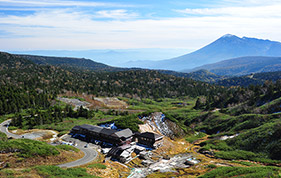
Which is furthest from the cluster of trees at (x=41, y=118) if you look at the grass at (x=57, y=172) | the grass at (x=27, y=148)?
the grass at (x=57, y=172)

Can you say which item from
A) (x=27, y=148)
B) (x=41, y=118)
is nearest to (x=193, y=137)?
(x=27, y=148)

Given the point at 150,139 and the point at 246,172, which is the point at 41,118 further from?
the point at 246,172

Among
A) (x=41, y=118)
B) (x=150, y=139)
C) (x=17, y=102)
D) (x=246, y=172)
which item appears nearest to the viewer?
(x=246, y=172)

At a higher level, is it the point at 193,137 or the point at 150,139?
the point at 150,139

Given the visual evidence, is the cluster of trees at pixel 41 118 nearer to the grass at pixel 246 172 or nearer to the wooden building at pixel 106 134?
the wooden building at pixel 106 134

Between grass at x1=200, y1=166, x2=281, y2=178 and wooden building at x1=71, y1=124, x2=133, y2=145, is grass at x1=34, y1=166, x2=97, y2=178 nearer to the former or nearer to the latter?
wooden building at x1=71, y1=124, x2=133, y2=145

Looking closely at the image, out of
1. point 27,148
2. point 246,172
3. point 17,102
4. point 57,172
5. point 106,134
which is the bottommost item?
point 106,134

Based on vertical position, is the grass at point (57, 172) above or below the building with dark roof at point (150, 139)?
above

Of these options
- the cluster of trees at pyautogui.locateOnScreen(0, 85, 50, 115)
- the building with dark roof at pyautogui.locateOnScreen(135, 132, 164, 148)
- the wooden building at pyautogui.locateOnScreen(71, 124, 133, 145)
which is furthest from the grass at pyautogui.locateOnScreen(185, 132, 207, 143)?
the cluster of trees at pyautogui.locateOnScreen(0, 85, 50, 115)

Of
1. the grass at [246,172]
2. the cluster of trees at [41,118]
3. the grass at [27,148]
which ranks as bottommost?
the cluster of trees at [41,118]

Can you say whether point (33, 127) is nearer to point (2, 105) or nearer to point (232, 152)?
point (2, 105)

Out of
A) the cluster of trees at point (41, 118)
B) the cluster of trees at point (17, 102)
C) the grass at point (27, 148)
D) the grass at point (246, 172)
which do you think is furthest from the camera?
the cluster of trees at point (17, 102)

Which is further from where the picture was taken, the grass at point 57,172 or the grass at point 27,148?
the grass at point 27,148
